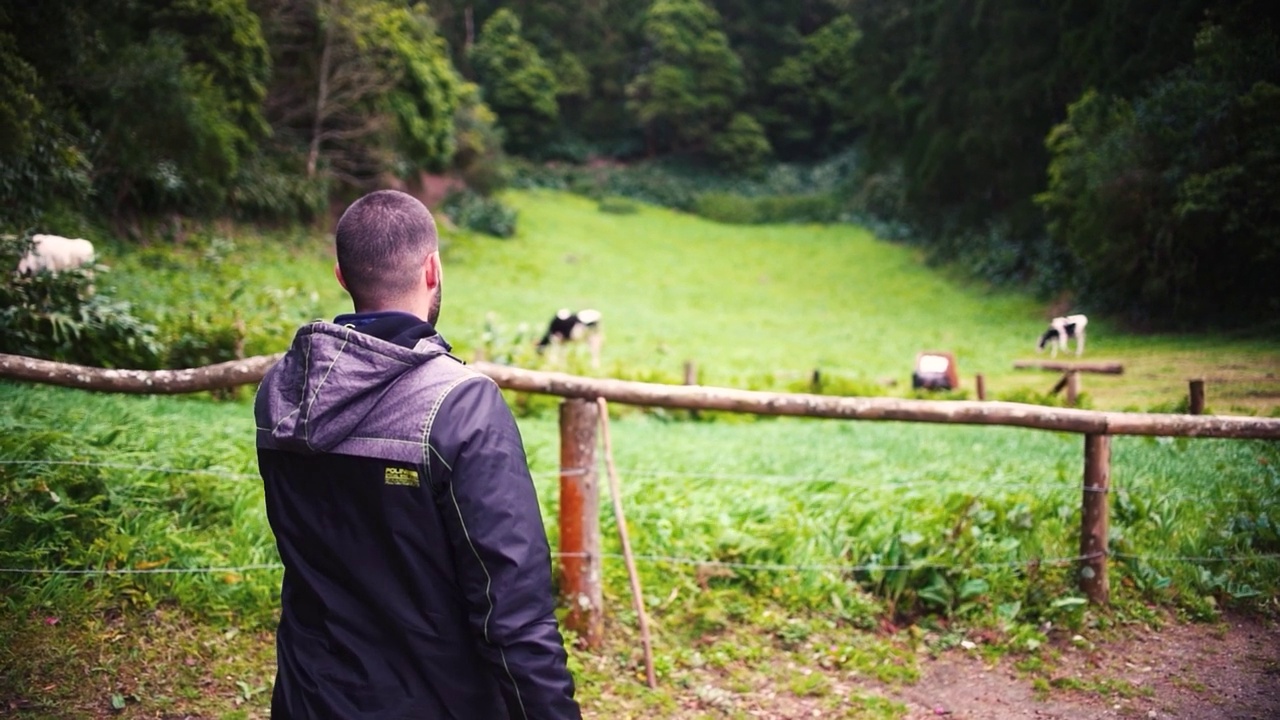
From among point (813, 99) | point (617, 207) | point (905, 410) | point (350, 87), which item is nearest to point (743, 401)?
point (905, 410)

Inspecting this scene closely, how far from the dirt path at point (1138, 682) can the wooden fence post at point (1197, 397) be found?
116 centimetres

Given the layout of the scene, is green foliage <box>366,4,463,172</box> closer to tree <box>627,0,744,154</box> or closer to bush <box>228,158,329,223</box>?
bush <box>228,158,329,223</box>

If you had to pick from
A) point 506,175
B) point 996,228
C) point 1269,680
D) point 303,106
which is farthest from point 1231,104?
point 506,175

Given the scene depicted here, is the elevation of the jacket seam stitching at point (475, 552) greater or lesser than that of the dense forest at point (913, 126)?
lesser

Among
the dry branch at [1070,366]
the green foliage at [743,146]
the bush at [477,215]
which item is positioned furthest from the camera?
the green foliage at [743,146]

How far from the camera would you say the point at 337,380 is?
149 centimetres

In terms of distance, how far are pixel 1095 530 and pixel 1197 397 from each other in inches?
47.1

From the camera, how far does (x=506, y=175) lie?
94.9 feet

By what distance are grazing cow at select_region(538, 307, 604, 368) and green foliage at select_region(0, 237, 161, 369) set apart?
6082 millimetres

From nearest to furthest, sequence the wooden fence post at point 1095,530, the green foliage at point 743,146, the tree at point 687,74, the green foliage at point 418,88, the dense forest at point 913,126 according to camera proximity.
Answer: the wooden fence post at point 1095,530 < the dense forest at point 913,126 < the green foliage at point 418,88 < the tree at point 687,74 < the green foliage at point 743,146

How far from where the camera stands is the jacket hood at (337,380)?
4.88 feet

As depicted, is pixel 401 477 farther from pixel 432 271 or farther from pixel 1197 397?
pixel 1197 397

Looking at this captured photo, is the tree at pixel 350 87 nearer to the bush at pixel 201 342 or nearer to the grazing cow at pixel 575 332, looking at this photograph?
the grazing cow at pixel 575 332

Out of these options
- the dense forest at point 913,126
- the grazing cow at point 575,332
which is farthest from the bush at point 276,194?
the grazing cow at point 575,332
